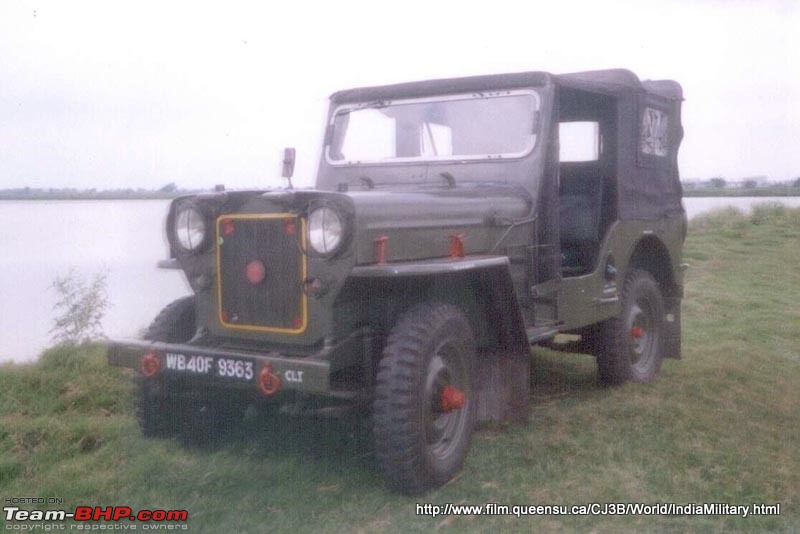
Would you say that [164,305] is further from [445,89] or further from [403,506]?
[445,89]

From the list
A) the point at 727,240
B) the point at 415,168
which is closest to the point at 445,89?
the point at 415,168

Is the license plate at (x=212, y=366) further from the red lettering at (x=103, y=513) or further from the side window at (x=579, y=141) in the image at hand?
the side window at (x=579, y=141)

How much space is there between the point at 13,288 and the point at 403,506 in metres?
3.78

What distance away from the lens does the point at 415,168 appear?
621 cm

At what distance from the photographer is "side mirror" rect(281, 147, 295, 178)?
5.37 m

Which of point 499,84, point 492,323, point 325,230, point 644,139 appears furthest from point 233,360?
point 644,139

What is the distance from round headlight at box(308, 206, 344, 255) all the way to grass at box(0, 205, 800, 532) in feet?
3.97

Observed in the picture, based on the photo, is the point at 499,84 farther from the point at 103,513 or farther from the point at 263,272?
the point at 103,513

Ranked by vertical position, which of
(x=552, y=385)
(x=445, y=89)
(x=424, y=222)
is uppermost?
(x=445, y=89)

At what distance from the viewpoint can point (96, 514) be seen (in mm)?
4418

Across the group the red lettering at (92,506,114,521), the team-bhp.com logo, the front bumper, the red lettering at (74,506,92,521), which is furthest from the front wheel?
the red lettering at (74,506,92,521)

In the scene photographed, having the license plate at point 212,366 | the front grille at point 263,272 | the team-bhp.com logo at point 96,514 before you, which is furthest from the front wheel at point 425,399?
the team-bhp.com logo at point 96,514

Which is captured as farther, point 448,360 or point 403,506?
point 448,360

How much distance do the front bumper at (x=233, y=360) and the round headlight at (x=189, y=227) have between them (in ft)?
1.83
